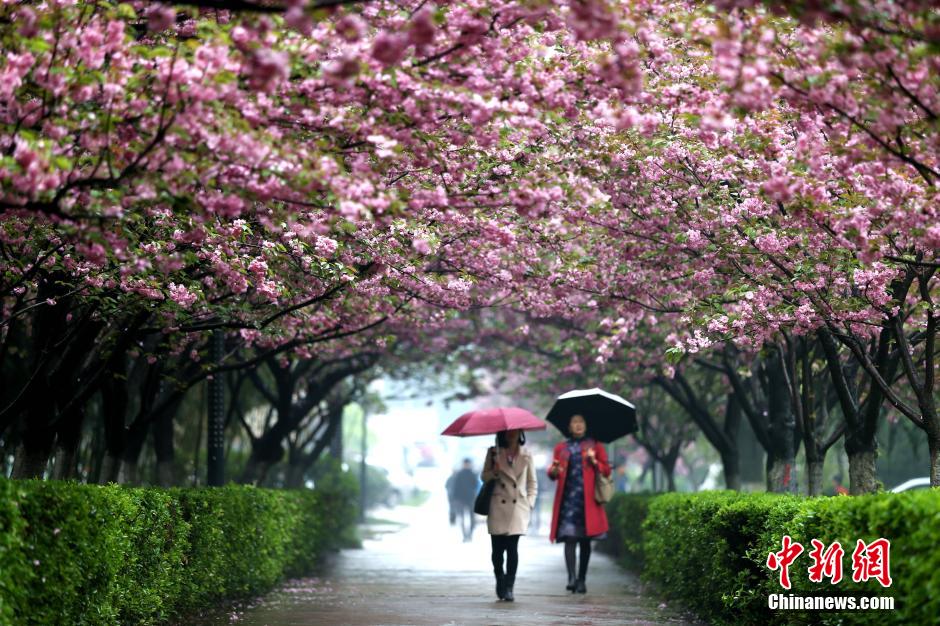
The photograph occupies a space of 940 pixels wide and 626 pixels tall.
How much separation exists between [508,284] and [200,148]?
8.31m

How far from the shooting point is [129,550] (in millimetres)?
9281

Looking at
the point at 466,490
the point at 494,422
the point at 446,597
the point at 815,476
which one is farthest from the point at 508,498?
the point at 466,490

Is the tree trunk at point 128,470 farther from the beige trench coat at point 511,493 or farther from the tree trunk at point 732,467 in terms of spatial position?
the tree trunk at point 732,467

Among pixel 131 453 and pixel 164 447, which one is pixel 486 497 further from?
pixel 164 447

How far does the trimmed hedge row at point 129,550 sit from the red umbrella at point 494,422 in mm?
2510

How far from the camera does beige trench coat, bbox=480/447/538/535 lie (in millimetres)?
13578

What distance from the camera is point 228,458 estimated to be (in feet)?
95.5

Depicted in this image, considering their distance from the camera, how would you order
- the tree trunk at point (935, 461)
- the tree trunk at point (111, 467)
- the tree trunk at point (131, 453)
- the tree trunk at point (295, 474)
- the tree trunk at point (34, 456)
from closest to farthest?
the tree trunk at point (935, 461) < the tree trunk at point (34, 456) < the tree trunk at point (111, 467) < the tree trunk at point (131, 453) < the tree trunk at point (295, 474)

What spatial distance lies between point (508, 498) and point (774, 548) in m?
5.01

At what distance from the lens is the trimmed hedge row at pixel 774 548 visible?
6.24 m

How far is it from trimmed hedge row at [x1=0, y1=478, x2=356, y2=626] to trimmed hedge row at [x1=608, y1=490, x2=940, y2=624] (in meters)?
4.57

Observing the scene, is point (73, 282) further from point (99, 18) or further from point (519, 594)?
point (519, 594)

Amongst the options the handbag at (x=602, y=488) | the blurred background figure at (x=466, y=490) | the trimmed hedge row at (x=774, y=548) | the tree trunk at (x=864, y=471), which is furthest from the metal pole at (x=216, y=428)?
the blurred background figure at (x=466, y=490)

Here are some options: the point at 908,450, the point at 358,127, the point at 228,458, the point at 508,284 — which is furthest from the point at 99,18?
the point at 908,450
